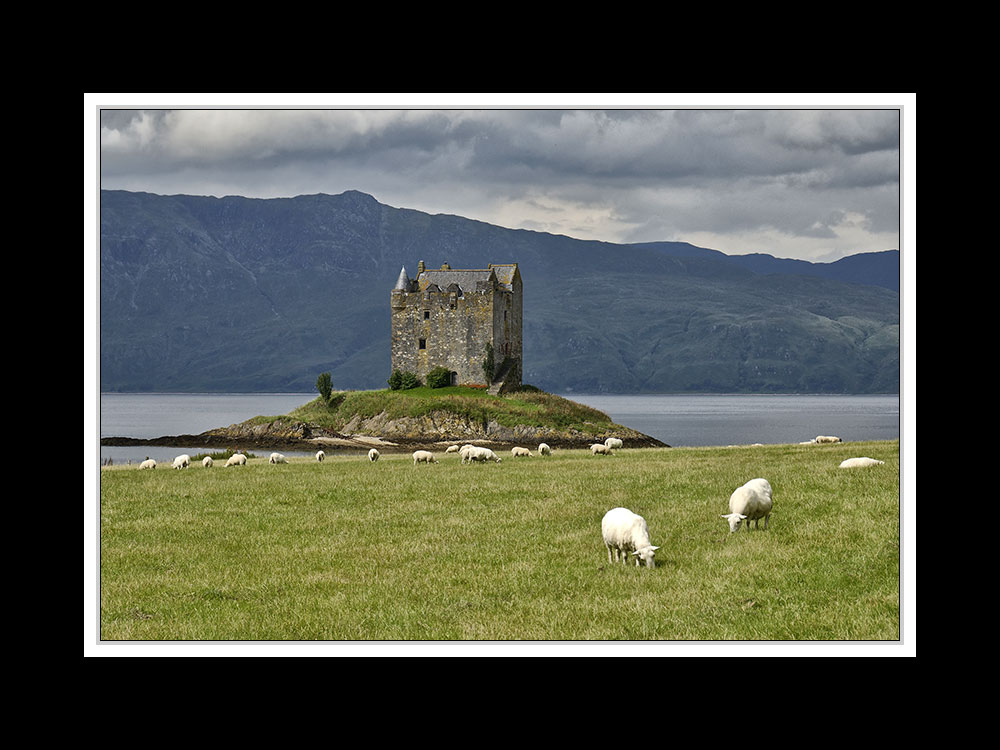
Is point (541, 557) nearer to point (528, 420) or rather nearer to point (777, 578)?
point (777, 578)

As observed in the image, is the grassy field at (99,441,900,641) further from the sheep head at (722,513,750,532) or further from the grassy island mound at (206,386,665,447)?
the grassy island mound at (206,386,665,447)

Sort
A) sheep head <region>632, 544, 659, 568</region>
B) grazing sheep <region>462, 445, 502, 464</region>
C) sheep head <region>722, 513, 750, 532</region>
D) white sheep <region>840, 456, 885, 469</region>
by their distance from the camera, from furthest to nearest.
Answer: grazing sheep <region>462, 445, 502, 464</region>
white sheep <region>840, 456, 885, 469</region>
sheep head <region>722, 513, 750, 532</region>
sheep head <region>632, 544, 659, 568</region>

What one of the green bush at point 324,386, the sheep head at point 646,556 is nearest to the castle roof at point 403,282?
the green bush at point 324,386

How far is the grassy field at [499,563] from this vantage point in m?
12.3

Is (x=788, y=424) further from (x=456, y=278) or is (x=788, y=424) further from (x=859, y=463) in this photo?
(x=859, y=463)

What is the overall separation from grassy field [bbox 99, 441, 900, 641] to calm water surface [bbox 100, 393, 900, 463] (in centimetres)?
374

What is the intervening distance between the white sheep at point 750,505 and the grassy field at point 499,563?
30 centimetres

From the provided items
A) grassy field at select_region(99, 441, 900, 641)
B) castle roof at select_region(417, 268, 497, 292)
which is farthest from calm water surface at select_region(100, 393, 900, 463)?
castle roof at select_region(417, 268, 497, 292)

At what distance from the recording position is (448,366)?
86.1m

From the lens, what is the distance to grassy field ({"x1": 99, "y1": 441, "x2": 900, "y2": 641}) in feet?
40.3

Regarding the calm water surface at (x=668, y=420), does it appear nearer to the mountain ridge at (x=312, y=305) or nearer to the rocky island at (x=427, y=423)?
the mountain ridge at (x=312, y=305)

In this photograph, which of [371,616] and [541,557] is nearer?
[371,616]
